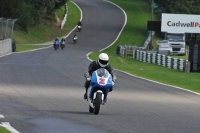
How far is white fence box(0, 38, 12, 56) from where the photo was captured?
157 feet

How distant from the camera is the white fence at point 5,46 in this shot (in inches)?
1881

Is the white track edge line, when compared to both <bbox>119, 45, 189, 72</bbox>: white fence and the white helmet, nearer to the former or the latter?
the white helmet

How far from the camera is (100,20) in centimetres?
9406

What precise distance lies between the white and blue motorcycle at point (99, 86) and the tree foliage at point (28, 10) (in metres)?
56.3

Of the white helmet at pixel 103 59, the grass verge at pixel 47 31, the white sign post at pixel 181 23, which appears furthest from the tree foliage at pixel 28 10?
the white helmet at pixel 103 59

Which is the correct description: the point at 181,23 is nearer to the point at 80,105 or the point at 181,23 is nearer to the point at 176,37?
the point at 176,37

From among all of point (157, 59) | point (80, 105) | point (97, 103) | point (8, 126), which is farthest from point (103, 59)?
point (157, 59)

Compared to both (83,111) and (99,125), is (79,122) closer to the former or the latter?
(99,125)

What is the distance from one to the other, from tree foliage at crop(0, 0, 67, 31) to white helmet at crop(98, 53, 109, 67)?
5618 cm

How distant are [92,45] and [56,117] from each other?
63.1 meters

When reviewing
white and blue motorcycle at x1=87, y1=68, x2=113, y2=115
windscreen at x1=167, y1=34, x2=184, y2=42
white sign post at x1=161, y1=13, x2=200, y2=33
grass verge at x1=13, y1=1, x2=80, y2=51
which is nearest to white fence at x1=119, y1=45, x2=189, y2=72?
white sign post at x1=161, y1=13, x2=200, y2=33

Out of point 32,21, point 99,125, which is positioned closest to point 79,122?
point 99,125

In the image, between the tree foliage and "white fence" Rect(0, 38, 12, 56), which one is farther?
the tree foliage

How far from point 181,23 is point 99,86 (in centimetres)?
3494
